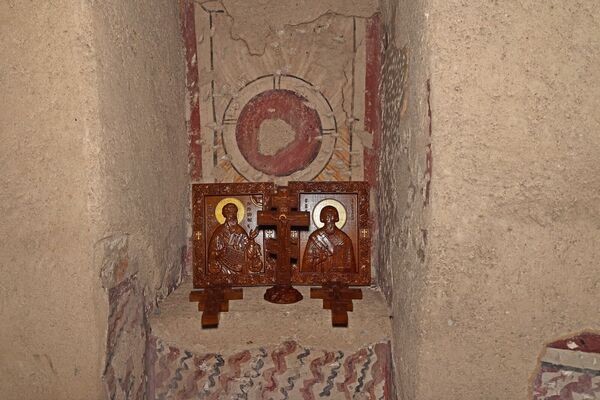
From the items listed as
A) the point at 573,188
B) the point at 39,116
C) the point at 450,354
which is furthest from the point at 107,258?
the point at 573,188

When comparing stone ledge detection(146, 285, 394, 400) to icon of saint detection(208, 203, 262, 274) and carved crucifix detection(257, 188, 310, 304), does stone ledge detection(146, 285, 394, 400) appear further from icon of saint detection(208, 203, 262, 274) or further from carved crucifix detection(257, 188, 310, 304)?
icon of saint detection(208, 203, 262, 274)

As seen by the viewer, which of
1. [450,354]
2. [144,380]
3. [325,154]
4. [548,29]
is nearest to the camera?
[548,29]

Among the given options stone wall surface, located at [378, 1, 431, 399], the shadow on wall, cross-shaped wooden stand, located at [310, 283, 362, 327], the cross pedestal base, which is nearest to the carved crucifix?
the cross pedestal base

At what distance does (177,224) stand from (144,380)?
27.3 inches

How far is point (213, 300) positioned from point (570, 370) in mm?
1255

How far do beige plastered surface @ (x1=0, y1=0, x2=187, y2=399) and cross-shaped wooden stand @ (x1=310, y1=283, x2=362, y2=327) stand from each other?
32.4 inches

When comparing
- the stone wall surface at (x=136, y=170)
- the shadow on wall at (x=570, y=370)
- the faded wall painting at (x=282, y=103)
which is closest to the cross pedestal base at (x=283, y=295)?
the stone wall surface at (x=136, y=170)

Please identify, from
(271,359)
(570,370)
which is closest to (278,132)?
(271,359)

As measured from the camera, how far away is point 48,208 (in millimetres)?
1287

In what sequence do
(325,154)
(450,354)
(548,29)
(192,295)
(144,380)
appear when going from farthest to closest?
(325,154) → (192,295) → (144,380) → (450,354) → (548,29)

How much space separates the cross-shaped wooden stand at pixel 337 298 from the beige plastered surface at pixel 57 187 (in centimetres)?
82

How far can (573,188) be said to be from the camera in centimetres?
121

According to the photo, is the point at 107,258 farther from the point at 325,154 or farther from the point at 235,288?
the point at 325,154

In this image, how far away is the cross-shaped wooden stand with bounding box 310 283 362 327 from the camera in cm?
169
